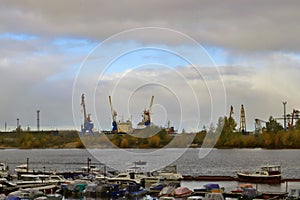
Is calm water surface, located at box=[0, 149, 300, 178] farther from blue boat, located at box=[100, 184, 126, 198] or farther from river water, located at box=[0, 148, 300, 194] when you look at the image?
blue boat, located at box=[100, 184, 126, 198]

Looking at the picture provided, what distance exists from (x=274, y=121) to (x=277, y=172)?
96.7 m

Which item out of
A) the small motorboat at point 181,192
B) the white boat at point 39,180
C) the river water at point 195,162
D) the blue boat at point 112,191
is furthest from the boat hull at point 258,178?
the blue boat at point 112,191

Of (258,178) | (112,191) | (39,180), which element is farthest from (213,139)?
(112,191)

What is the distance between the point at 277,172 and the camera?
4559 cm

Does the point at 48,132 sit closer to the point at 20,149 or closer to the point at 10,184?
the point at 20,149

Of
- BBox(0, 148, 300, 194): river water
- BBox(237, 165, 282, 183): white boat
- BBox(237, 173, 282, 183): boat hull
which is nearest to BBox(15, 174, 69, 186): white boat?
BBox(0, 148, 300, 194): river water

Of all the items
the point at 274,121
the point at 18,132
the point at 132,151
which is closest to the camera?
the point at 132,151

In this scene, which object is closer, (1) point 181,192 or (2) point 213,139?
(1) point 181,192

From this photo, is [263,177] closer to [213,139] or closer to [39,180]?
[39,180]

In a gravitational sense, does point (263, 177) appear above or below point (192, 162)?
above

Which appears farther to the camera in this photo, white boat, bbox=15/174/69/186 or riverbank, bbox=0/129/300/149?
riverbank, bbox=0/129/300/149

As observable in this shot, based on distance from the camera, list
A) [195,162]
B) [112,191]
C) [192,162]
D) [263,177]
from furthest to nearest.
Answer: [192,162] → [195,162] → [263,177] → [112,191]

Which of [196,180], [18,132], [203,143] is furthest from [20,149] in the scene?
[196,180]

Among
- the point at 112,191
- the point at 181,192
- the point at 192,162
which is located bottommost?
the point at 192,162
